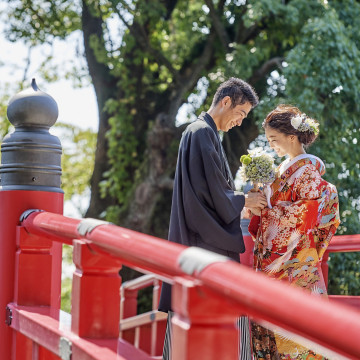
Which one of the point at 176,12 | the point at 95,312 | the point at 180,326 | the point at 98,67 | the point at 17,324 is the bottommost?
the point at 17,324

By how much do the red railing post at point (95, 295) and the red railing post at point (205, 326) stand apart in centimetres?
67

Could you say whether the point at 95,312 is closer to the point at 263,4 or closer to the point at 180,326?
the point at 180,326

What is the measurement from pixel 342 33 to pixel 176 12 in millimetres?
3992

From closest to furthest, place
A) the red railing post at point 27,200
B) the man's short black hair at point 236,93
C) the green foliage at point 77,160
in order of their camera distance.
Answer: the red railing post at point 27,200
the man's short black hair at point 236,93
the green foliage at point 77,160

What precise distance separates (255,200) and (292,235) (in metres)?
0.27

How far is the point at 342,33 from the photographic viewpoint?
7.98 meters

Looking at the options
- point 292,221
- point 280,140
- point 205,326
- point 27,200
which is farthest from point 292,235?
point 205,326

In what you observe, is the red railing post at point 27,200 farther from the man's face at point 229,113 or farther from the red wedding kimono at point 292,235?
the red wedding kimono at point 292,235

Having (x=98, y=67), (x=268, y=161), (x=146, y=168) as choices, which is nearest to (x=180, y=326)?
(x=268, y=161)

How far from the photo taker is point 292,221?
3318 millimetres

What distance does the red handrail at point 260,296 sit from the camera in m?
0.97

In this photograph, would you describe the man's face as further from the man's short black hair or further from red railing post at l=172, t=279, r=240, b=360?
red railing post at l=172, t=279, r=240, b=360

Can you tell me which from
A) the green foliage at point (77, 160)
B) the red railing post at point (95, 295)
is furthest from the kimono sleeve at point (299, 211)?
the green foliage at point (77, 160)

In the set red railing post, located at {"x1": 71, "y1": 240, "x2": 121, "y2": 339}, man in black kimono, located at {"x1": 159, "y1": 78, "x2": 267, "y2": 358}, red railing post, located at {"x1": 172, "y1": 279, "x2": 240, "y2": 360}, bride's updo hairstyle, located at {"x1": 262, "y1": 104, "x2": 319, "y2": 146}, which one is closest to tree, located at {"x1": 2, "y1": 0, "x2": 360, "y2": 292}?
bride's updo hairstyle, located at {"x1": 262, "y1": 104, "x2": 319, "y2": 146}
